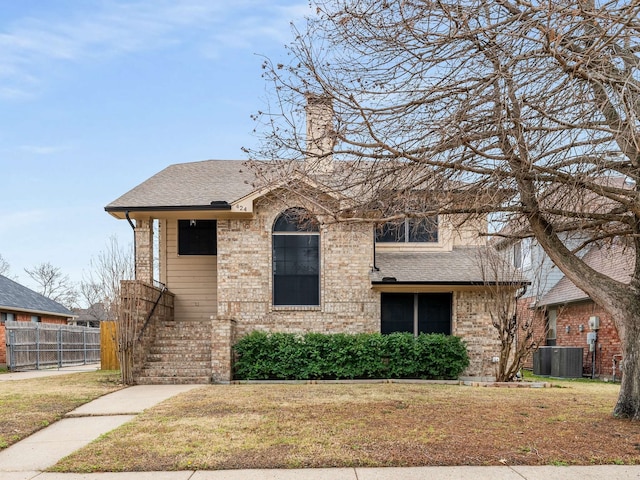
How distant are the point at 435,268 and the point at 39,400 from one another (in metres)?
10.2

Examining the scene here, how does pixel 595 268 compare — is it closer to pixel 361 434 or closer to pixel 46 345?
pixel 361 434

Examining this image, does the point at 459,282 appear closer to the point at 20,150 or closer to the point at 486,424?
the point at 486,424

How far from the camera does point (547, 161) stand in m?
8.49

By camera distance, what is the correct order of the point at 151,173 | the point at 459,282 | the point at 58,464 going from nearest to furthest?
the point at 58,464 < the point at 459,282 < the point at 151,173

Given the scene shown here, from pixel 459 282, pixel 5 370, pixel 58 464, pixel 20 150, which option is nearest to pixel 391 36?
pixel 58 464

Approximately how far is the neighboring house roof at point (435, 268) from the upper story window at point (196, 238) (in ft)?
16.4

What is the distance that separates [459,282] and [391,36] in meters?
9.03

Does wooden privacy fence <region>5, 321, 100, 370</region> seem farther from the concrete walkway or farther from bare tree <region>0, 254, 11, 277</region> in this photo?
bare tree <region>0, 254, 11, 277</region>

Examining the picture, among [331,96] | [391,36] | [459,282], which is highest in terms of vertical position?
[391,36]

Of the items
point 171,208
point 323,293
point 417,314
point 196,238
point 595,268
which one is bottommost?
point 417,314

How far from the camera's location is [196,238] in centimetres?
1800

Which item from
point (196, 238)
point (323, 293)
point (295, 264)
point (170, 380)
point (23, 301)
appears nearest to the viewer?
point (170, 380)

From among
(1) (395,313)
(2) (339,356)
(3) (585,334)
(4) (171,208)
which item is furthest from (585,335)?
(4) (171,208)

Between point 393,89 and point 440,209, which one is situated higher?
point 393,89
